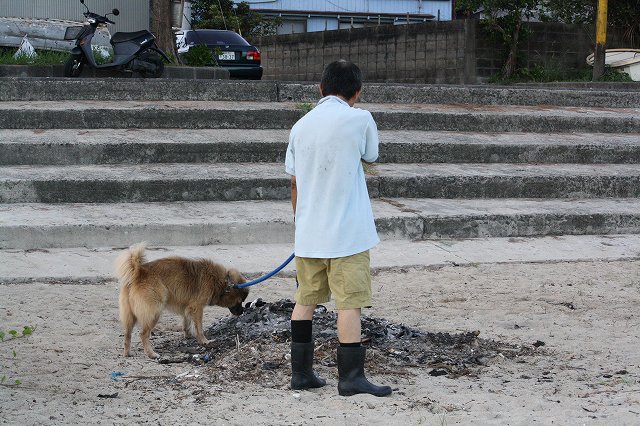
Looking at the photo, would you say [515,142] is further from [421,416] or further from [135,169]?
[421,416]

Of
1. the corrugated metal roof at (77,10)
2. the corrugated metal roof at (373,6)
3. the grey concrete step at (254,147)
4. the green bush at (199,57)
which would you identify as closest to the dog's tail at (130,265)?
the grey concrete step at (254,147)

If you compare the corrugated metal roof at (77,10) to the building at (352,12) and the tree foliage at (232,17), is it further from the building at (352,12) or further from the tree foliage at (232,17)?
the building at (352,12)

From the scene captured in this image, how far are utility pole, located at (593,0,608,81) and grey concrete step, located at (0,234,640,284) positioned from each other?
9693 mm

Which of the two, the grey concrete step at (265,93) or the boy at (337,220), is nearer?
the boy at (337,220)

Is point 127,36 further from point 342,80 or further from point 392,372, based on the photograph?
point 392,372

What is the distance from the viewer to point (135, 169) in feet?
29.1

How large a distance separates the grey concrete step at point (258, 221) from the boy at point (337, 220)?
3.28 metres

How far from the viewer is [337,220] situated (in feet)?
14.1

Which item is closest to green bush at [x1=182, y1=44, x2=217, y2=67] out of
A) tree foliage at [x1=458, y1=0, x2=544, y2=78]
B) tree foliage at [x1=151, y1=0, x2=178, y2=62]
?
tree foliage at [x1=151, y1=0, x2=178, y2=62]

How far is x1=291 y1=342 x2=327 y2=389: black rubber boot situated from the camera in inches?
175

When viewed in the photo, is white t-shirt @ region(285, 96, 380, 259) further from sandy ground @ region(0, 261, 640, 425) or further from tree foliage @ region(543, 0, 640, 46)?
tree foliage @ region(543, 0, 640, 46)

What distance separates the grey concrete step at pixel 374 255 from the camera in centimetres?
669

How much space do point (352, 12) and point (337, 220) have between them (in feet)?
96.7

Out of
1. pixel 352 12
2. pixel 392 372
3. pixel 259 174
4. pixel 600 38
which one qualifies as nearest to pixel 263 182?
pixel 259 174
